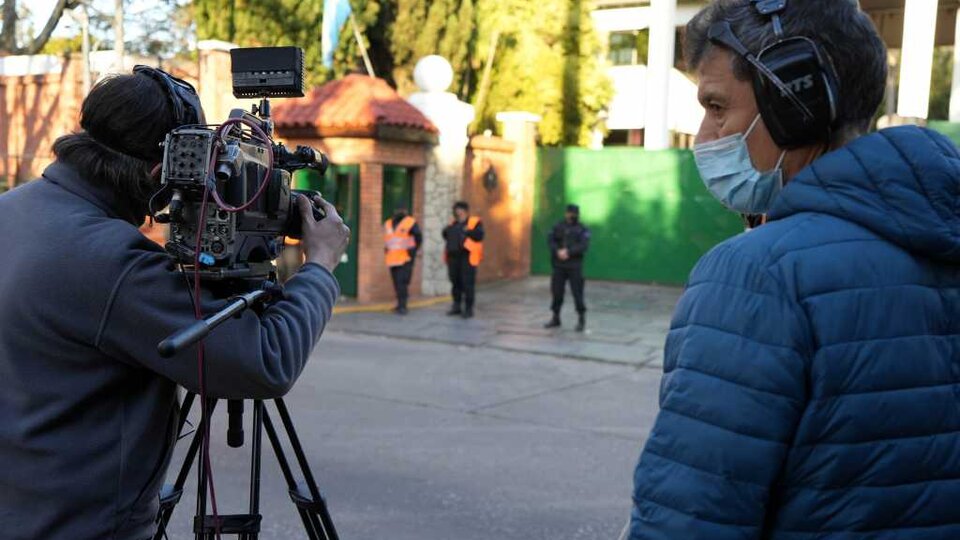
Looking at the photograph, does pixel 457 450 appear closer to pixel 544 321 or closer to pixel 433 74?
pixel 544 321

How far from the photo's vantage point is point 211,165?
5.50 ft

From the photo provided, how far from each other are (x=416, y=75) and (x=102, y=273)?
45.9 feet

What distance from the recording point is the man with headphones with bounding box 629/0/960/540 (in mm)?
1208

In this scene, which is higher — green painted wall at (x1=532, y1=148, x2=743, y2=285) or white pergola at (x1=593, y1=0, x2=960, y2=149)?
white pergola at (x1=593, y1=0, x2=960, y2=149)

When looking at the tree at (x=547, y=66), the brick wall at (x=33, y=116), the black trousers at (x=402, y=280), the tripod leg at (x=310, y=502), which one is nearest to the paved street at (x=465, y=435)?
the black trousers at (x=402, y=280)

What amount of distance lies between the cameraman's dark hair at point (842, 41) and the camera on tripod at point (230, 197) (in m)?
0.96

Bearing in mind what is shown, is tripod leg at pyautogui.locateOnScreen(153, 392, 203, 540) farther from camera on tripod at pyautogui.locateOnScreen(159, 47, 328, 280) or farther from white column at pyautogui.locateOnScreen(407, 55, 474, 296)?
white column at pyautogui.locateOnScreen(407, 55, 474, 296)

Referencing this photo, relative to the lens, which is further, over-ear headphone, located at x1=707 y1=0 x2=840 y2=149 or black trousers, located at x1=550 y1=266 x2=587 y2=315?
black trousers, located at x1=550 y1=266 x2=587 y2=315

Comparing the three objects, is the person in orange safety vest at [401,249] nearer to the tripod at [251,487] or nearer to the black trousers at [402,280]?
the black trousers at [402,280]

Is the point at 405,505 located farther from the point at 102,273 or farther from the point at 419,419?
the point at 102,273

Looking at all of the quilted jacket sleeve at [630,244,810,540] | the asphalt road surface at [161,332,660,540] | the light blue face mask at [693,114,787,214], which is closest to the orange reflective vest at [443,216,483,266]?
the asphalt road surface at [161,332,660,540]

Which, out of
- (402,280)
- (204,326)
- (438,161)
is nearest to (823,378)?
A: (204,326)

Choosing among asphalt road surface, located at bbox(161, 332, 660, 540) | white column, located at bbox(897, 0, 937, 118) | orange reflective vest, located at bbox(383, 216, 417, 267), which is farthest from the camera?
white column, located at bbox(897, 0, 937, 118)

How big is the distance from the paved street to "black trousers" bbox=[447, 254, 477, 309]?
1276 mm
